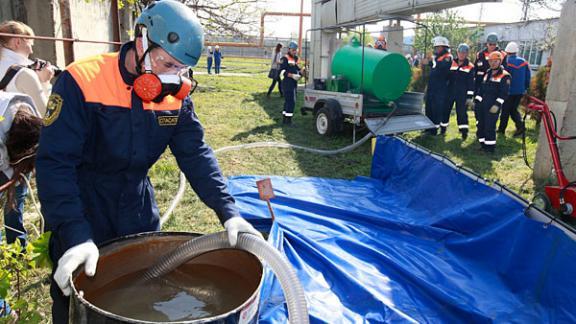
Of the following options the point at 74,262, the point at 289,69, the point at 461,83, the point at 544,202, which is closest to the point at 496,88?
the point at 461,83

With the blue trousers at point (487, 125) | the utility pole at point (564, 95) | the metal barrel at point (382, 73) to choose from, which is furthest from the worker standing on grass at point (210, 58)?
the utility pole at point (564, 95)

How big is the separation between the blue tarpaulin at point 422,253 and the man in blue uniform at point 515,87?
4.70 metres

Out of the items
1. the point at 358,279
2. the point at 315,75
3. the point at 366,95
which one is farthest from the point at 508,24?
the point at 358,279

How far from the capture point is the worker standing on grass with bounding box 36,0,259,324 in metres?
1.57

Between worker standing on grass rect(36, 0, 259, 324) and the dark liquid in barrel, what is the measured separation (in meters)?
0.23

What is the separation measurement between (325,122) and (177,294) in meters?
6.67

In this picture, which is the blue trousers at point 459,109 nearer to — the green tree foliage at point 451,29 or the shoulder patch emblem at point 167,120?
the shoulder patch emblem at point 167,120

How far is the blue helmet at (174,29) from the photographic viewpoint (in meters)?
1.67

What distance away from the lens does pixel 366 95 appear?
827 centimetres

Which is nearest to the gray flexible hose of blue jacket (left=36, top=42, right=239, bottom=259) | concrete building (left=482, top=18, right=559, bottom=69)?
blue jacket (left=36, top=42, right=239, bottom=259)

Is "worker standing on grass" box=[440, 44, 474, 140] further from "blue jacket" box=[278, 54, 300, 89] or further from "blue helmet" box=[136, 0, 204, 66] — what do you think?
"blue helmet" box=[136, 0, 204, 66]

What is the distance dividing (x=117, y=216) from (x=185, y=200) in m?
2.97

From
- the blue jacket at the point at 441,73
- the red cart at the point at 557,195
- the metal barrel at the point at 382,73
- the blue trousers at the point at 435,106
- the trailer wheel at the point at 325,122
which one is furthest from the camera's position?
the blue trousers at the point at 435,106

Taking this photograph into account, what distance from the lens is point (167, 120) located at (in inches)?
74.7
